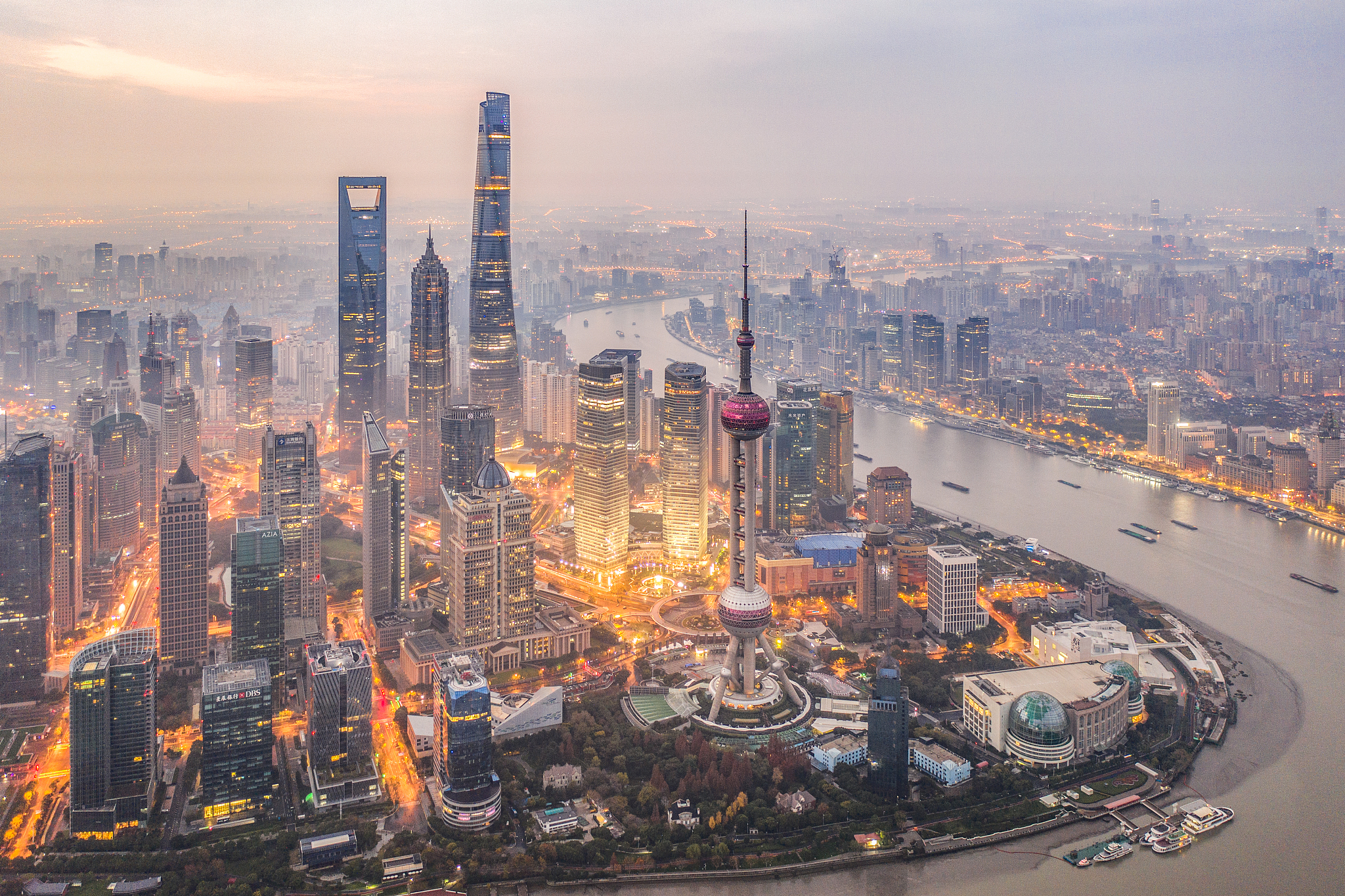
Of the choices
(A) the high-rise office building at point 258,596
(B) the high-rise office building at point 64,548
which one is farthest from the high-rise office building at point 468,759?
(B) the high-rise office building at point 64,548

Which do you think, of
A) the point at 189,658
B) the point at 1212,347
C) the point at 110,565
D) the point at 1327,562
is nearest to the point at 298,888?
the point at 189,658

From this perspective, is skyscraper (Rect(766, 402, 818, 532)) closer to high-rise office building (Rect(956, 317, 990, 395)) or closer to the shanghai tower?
the shanghai tower

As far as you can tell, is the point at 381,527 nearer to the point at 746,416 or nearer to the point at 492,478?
the point at 492,478

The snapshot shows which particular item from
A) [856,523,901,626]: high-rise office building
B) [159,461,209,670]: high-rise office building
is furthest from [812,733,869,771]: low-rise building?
Answer: [159,461,209,670]: high-rise office building

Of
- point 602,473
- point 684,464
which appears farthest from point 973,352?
point 602,473

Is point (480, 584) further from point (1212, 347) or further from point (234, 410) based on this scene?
point (1212, 347)
